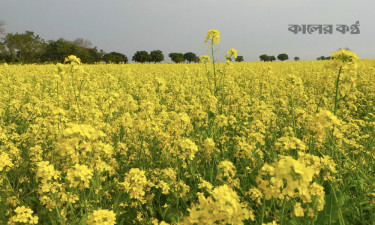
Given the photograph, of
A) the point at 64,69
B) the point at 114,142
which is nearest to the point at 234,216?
the point at 114,142

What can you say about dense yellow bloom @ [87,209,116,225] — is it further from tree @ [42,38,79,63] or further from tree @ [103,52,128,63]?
tree @ [42,38,79,63]

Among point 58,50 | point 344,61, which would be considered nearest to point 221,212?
point 344,61

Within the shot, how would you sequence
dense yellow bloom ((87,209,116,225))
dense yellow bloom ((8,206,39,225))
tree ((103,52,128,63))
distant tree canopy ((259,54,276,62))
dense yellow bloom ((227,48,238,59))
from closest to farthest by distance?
dense yellow bloom ((87,209,116,225))
dense yellow bloom ((8,206,39,225))
dense yellow bloom ((227,48,238,59))
tree ((103,52,128,63))
distant tree canopy ((259,54,276,62))

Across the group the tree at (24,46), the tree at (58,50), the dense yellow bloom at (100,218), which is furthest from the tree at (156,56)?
the dense yellow bloom at (100,218)

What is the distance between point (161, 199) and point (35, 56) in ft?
186

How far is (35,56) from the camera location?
1970 inches

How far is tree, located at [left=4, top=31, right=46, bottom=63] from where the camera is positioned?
155ft

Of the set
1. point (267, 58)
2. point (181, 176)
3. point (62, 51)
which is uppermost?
point (62, 51)

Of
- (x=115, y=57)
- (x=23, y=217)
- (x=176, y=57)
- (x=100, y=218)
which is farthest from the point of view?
(x=176, y=57)

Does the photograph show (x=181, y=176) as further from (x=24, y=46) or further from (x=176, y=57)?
(x=24, y=46)

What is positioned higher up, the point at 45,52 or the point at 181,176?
the point at 45,52

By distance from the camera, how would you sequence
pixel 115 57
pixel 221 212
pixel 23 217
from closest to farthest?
pixel 221 212 < pixel 23 217 < pixel 115 57

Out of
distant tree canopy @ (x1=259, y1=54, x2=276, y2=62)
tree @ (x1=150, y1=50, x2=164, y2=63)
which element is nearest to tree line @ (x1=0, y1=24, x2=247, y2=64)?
tree @ (x1=150, y1=50, x2=164, y2=63)

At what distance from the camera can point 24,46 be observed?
47906 millimetres
